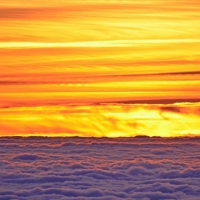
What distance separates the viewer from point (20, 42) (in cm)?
1708

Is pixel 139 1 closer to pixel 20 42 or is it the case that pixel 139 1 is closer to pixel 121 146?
pixel 20 42

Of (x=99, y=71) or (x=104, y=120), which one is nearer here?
(x=104, y=120)

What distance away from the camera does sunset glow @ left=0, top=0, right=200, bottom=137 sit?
10.2m

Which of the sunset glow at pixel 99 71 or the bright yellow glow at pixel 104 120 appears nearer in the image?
the bright yellow glow at pixel 104 120

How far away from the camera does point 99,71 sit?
14.2 metres

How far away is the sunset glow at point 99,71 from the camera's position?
1018cm

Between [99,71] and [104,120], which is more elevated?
[99,71]

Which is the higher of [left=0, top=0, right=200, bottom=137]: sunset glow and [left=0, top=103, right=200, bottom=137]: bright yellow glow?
[left=0, top=0, right=200, bottom=137]: sunset glow

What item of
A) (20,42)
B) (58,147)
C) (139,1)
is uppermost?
(139,1)

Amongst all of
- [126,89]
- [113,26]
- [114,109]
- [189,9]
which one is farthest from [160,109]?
[189,9]

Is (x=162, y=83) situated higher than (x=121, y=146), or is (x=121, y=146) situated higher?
(x=162, y=83)

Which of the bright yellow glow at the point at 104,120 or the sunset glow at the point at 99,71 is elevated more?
the sunset glow at the point at 99,71

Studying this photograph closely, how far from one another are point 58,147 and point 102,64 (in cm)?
682

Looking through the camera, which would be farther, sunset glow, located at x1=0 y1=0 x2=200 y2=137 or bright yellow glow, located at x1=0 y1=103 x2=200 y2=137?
sunset glow, located at x1=0 y1=0 x2=200 y2=137
